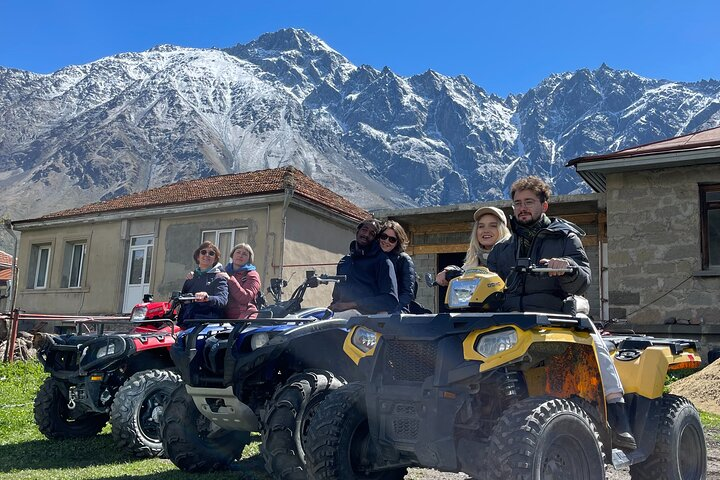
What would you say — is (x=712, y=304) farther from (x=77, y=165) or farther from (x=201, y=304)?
(x=77, y=165)

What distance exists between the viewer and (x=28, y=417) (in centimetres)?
841

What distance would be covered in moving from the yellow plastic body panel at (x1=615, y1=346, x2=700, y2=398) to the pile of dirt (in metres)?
5.07

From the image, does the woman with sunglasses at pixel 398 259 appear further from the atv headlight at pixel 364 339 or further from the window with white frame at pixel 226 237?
the window with white frame at pixel 226 237

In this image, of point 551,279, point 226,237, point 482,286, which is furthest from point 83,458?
point 226,237

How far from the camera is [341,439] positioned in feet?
12.3

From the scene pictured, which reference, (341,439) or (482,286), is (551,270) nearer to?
(482,286)

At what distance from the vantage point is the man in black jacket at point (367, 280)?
586 cm

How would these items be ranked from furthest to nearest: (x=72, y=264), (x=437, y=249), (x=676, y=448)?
(x=72, y=264) → (x=437, y=249) → (x=676, y=448)

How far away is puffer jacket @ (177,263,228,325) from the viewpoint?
6.93 m

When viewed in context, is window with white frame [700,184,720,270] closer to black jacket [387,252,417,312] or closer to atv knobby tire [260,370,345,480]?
black jacket [387,252,417,312]

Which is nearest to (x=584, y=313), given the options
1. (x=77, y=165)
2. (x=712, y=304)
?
(x=712, y=304)

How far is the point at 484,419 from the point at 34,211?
160469mm

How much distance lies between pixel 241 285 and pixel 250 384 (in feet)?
7.85

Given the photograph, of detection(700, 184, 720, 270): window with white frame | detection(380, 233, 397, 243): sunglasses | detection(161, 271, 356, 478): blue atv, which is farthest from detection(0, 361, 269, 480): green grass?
detection(700, 184, 720, 270): window with white frame
